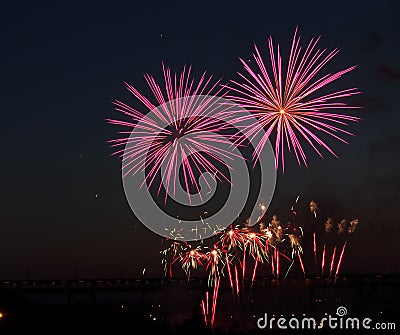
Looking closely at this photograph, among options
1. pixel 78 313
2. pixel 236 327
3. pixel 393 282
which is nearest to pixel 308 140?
pixel 236 327

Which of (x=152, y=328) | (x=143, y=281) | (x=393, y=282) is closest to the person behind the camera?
(x=152, y=328)

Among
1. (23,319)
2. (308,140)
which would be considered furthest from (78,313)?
(308,140)

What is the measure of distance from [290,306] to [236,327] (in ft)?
231

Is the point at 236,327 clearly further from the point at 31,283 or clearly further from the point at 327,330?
the point at 31,283

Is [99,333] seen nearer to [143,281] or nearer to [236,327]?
[236,327]

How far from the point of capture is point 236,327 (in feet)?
142

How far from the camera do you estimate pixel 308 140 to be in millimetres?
37656

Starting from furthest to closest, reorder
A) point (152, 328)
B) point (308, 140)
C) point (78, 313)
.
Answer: point (78, 313)
point (152, 328)
point (308, 140)

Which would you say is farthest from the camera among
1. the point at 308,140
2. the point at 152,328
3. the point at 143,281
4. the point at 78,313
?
the point at 143,281

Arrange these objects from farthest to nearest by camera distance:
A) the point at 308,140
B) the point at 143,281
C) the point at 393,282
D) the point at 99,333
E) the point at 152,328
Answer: the point at 143,281, the point at 393,282, the point at 152,328, the point at 99,333, the point at 308,140

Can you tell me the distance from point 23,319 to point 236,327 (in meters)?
14.0

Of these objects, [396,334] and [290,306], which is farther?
[290,306]

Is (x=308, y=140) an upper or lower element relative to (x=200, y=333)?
upper

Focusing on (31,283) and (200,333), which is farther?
(31,283)
